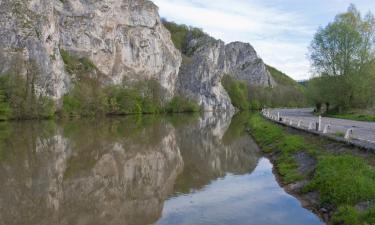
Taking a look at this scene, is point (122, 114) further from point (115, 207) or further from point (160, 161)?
point (115, 207)

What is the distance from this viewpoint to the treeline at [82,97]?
6397cm

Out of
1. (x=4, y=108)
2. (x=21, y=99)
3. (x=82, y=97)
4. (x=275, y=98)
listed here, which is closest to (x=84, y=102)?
(x=82, y=97)

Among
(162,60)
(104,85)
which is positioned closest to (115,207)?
(104,85)

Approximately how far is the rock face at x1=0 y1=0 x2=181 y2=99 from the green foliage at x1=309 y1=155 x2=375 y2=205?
61314mm

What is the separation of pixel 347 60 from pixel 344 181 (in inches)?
1687

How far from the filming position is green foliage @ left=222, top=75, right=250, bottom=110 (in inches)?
6819

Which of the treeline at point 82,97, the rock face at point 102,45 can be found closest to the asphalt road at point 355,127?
the treeline at point 82,97

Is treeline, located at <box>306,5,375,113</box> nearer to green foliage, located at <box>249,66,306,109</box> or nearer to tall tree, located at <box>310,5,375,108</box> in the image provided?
tall tree, located at <box>310,5,375,108</box>

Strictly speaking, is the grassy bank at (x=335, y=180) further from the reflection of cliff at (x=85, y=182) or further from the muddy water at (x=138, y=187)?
the reflection of cliff at (x=85, y=182)

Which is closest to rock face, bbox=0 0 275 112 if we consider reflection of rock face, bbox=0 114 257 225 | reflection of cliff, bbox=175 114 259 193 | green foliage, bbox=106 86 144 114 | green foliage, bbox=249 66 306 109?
green foliage, bbox=106 86 144 114

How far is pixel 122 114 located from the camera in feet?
329

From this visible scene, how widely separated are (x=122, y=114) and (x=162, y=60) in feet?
149

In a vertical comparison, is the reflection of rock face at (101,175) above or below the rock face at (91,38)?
below

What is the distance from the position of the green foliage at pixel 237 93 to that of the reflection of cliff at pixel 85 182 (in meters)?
142
